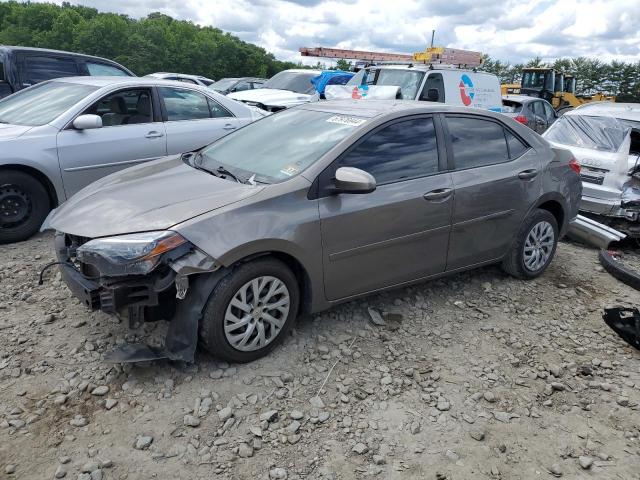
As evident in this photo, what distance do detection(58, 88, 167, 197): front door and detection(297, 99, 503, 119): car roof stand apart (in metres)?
2.22

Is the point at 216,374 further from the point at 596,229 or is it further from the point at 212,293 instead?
the point at 596,229

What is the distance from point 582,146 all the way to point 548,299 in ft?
11.8

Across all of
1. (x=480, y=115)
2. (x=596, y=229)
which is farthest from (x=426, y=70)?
(x=480, y=115)

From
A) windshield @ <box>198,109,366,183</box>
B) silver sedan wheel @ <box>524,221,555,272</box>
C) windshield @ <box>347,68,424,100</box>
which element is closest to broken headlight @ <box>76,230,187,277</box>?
windshield @ <box>198,109,366,183</box>

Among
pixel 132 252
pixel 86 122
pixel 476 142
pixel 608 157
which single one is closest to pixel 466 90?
pixel 608 157

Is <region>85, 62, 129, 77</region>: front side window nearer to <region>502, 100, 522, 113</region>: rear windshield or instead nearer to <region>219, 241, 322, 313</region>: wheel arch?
<region>219, 241, 322, 313</region>: wheel arch

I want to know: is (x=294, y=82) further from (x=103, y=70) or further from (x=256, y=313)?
(x=256, y=313)

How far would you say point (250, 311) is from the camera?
10.6 feet

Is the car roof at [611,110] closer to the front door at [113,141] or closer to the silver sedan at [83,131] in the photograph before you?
the silver sedan at [83,131]

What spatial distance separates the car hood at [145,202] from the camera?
3.10 m

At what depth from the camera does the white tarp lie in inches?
393

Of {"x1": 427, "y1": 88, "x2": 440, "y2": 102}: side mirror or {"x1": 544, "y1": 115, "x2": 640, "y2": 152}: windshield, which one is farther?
{"x1": 427, "y1": 88, "x2": 440, "y2": 102}: side mirror

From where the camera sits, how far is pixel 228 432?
281 centimetres

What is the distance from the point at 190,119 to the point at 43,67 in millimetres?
3325
